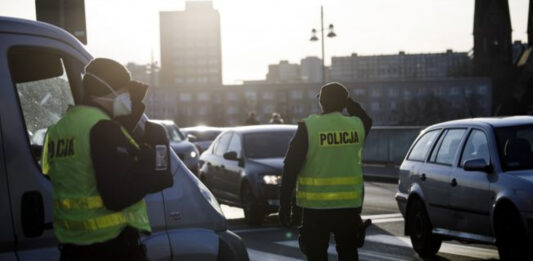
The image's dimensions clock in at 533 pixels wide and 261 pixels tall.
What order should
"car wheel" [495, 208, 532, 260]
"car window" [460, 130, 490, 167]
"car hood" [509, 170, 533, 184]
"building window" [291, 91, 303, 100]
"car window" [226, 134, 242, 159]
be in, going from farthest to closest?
"building window" [291, 91, 303, 100], "car window" [226, 134, 242, 159], "car window" [460, 130, 490, 167], "car hood" [509, 170, 533, 184], "car wheel" [495, 208, 532, 260]

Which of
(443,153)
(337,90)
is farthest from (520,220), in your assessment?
(337,90)

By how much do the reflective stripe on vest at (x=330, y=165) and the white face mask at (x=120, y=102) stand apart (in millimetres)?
2792

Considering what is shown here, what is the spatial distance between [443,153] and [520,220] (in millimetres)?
2134

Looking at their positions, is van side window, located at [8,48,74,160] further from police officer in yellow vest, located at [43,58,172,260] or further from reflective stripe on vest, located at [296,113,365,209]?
reflective stripe on vest, located at [296,113,365,209]

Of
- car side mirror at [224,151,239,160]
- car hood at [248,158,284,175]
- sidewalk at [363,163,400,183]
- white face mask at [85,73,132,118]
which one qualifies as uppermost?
white face mask at [85,73,132,118]

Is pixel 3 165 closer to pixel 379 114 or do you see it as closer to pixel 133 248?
pixel 133 248

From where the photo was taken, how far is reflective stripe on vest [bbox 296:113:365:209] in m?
6.77

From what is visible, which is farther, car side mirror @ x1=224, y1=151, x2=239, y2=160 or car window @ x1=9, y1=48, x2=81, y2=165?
car side mirror @ x1=224, y1=151, x2=239, y2=160

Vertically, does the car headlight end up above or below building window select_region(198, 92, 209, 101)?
above

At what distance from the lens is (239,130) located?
54.1ft

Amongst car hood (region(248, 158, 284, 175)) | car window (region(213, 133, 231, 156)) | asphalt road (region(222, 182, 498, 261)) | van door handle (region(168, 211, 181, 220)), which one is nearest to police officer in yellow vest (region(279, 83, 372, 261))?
van door handle (region(168, 211, 181, 220))

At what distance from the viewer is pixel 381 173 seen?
27453 mm

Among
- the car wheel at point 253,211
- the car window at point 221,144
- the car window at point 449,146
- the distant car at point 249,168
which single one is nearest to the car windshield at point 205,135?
the distant car at point 249,168

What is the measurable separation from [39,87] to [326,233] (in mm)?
2516
